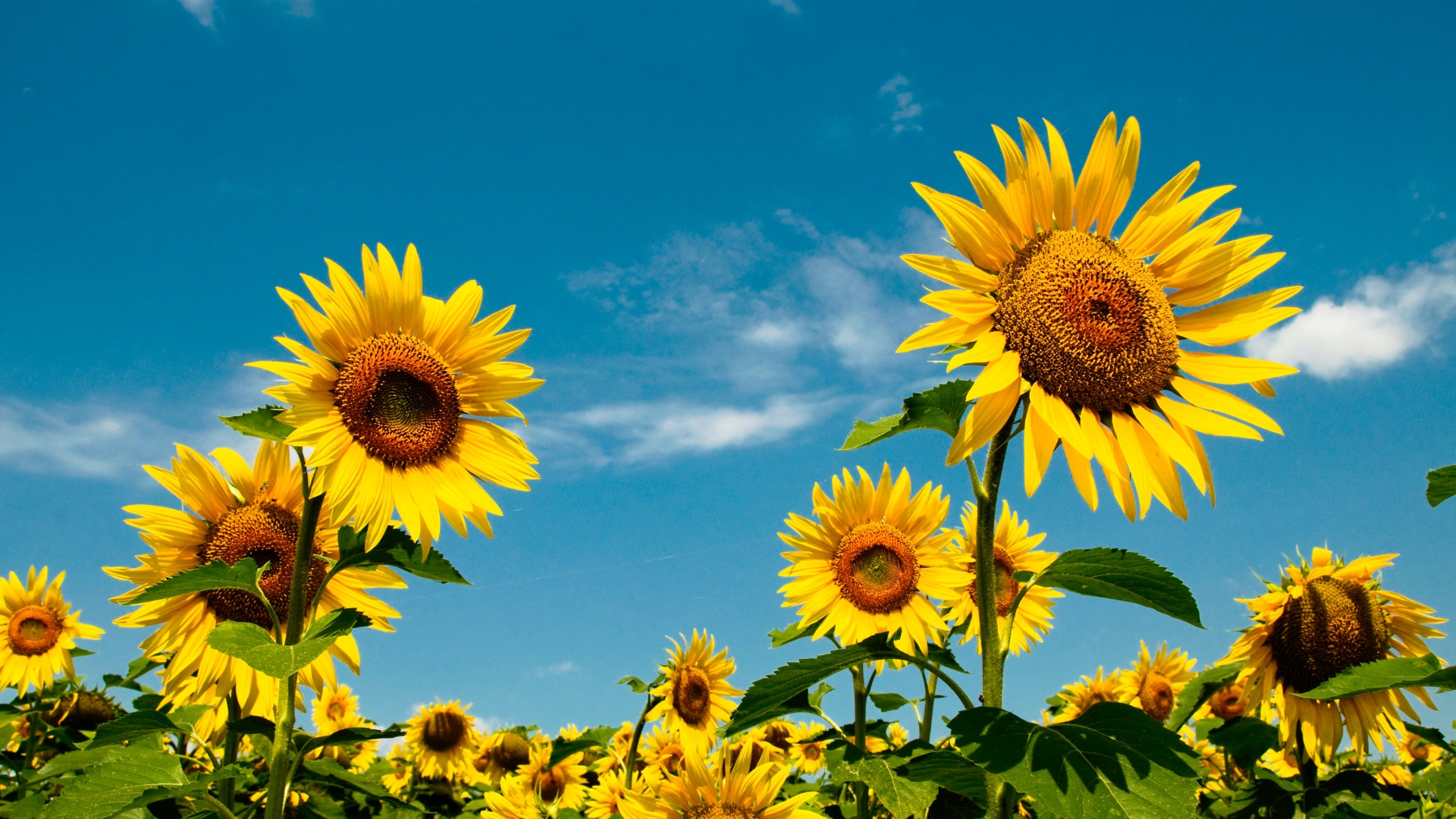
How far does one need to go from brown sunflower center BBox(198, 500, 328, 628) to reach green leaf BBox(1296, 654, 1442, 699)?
4.95 m

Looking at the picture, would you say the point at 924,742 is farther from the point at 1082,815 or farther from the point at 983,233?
the point at 983,233

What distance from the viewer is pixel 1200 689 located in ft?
20.4

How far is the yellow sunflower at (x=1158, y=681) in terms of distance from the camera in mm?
9523

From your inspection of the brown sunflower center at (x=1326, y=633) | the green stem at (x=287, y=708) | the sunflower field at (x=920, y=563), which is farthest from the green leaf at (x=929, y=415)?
the brown sunflower center at (x=1326, y=633)

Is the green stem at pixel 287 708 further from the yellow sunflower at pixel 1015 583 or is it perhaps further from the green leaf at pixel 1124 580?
the yellow sunflower at pixel 1015 583

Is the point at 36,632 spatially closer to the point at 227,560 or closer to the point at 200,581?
the point at 227,560

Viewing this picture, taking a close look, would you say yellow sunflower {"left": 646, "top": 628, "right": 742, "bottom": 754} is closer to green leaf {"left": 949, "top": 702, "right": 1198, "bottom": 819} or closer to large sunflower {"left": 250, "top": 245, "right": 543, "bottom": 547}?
large sunflower {"left": 250, "top": 245, "right": 543, "bottom": 547}

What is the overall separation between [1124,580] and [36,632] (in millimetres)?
10085

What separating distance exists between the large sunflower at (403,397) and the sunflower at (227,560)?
70cm

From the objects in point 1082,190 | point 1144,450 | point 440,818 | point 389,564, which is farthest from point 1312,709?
point 440,818

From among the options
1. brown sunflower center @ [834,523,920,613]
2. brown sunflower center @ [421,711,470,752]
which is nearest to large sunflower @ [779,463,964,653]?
brown sunflower center @ [834,523,920,613]

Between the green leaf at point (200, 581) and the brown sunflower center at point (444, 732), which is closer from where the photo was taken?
the green leaf at point (200, 581)

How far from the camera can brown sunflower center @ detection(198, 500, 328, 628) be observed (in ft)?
16.4

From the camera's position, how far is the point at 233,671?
514 cm
